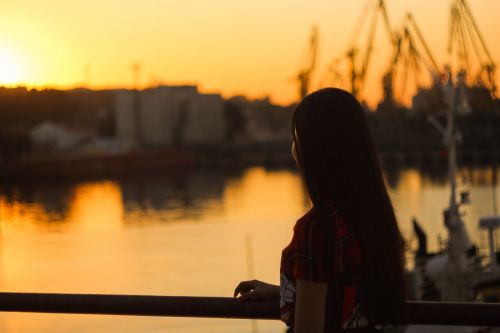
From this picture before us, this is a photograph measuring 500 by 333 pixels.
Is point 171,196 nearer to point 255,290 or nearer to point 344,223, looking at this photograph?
point 255,290

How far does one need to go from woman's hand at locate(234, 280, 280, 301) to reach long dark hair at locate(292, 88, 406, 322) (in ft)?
1.05

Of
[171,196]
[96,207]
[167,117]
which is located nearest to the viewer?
[96,207]

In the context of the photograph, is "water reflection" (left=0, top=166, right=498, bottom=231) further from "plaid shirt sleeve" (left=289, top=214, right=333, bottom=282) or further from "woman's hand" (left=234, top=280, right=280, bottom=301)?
"plaid shirt sleeve" (left=289, top=214, right=333, bottom=282)

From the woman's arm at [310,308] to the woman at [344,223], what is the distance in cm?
2

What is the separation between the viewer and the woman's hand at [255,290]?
217 centimetres

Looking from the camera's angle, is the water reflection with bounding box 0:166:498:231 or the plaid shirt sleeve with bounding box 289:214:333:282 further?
the water reflection with bounding box 0:166:498:231

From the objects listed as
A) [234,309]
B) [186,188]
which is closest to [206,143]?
[186,188]

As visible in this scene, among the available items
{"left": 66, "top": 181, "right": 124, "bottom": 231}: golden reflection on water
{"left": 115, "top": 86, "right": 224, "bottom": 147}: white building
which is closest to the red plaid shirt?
{"left": 66, "top": 181, "right": 124, "bottom": 231}: golden reflection on water

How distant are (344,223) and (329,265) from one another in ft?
0.33

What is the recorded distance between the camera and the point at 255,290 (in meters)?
2.19

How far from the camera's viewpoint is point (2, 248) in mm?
60844

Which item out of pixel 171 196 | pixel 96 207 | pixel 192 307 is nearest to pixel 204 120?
pixel 171 196

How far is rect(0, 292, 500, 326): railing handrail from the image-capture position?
210 centimetres

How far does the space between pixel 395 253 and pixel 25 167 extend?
116 meters
